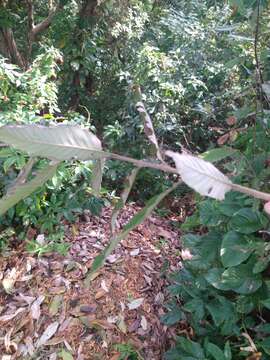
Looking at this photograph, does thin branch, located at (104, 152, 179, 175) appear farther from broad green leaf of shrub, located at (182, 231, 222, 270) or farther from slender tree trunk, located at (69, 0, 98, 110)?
slender tree trunk, located at (69, 0, 98, 110)

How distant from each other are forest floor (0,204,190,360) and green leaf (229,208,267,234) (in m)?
0.70

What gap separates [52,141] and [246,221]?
42.2 inches

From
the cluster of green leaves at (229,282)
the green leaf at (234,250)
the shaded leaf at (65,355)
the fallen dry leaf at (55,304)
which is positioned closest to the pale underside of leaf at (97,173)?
the cluster of green leaves at (229,282)

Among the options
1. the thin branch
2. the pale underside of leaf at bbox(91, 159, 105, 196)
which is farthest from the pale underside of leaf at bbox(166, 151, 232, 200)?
the pale underside of leaf at bbox(91, 159, 105, 196)

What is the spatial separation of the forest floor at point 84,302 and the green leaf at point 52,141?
4.26ft

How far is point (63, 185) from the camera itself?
2.64 m

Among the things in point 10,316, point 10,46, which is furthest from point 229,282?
point 10,46

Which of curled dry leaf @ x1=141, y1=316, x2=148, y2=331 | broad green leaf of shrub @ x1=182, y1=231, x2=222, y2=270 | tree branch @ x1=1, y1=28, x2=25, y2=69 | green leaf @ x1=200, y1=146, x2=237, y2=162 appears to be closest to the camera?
green leaf @ x1=200, y1=146, x2=237, y2=162

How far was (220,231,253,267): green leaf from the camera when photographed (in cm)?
138

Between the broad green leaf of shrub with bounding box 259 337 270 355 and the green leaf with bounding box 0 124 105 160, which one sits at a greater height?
the green leaf with bounding box 0 124 105 160

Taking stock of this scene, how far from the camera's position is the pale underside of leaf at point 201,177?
1.52 feet

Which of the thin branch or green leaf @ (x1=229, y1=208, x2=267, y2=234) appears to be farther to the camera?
green leaf @ (x1=229, y1=208, x2=267, y2=234)

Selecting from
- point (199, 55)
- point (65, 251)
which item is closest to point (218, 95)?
point (199, 55)

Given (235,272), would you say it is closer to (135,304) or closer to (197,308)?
(197,308)
